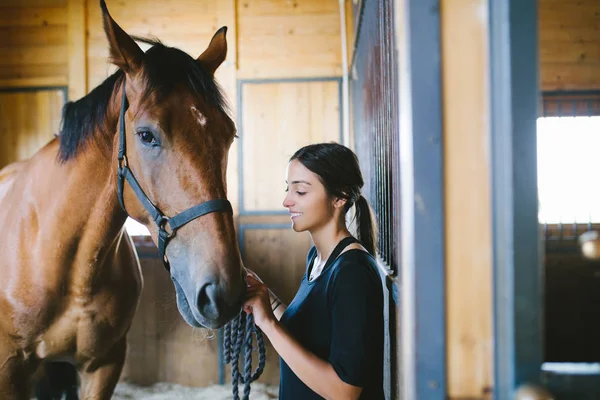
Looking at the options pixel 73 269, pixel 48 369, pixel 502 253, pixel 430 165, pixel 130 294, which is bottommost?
pixel 48 369

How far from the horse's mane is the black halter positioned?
0.12 metres

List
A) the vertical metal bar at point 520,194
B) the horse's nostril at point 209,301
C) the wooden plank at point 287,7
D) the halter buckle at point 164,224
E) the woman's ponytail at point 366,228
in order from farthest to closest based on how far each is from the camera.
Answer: the wooden plank at point 287,7
the woman's ponytail at point 366,228
the halter buckle at point 164,224
the horse's nostril at point 209,301
the vertical metal bar at point 520,194

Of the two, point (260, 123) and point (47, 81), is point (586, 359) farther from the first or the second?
point (47, 81)

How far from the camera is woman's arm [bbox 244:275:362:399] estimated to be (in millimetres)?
747

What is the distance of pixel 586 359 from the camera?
206 centimetres

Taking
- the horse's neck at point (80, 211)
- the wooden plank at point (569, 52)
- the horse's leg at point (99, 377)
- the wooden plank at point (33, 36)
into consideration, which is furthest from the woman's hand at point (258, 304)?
the wooden plank at point (33, 36)

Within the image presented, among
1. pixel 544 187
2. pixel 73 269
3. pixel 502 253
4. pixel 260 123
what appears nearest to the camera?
pixel 502 253

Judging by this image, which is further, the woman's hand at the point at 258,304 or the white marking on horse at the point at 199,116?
the white marking on horse at the point at 199,116

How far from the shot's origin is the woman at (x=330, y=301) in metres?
0.74

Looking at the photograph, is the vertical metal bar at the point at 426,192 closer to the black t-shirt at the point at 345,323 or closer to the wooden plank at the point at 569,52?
the black t-shirt at the point at 345,323

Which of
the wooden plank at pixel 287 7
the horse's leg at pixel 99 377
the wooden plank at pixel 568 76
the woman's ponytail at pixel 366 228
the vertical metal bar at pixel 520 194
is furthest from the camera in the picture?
the wooden plank at pixel 287 7

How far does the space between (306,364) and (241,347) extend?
0.70 ft

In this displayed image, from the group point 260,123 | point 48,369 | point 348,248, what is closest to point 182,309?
point 348,248

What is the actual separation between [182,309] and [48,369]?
3.39ft
